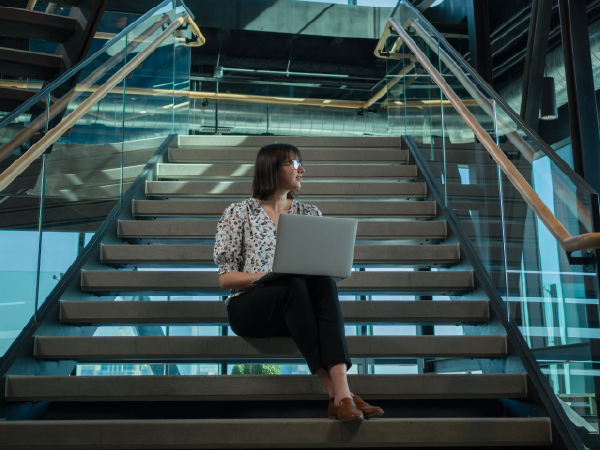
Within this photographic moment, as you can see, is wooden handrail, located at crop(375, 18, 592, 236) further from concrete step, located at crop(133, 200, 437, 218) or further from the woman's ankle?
the woman's ankle

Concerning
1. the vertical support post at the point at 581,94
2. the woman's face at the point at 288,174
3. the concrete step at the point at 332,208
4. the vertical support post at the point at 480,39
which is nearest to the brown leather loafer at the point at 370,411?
the woman's face at the point at 288,174

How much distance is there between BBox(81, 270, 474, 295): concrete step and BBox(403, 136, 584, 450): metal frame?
119mm

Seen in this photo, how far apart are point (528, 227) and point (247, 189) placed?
6.63 ft

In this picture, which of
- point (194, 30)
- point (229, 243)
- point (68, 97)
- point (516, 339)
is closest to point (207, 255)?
point (229, 243)

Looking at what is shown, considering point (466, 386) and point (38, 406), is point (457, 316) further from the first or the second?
point (38, 406)

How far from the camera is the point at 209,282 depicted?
283 cm

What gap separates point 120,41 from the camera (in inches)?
149

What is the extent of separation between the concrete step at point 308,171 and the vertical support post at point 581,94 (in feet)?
3.91

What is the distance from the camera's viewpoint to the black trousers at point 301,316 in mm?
2002

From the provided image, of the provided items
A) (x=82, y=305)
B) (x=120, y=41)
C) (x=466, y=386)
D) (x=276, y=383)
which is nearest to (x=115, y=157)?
(x=120, y=41)

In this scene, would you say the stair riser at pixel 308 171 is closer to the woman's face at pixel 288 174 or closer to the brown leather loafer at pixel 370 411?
the woman's face at pixel 288 174

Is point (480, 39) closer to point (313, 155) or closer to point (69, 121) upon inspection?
point (313, 155)

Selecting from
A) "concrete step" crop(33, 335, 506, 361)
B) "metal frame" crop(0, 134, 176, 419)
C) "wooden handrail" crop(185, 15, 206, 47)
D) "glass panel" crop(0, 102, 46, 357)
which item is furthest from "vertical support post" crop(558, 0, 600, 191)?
"wooden handrail" crop(185, 15, 206, 47)

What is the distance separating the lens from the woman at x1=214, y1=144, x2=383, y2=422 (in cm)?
197
